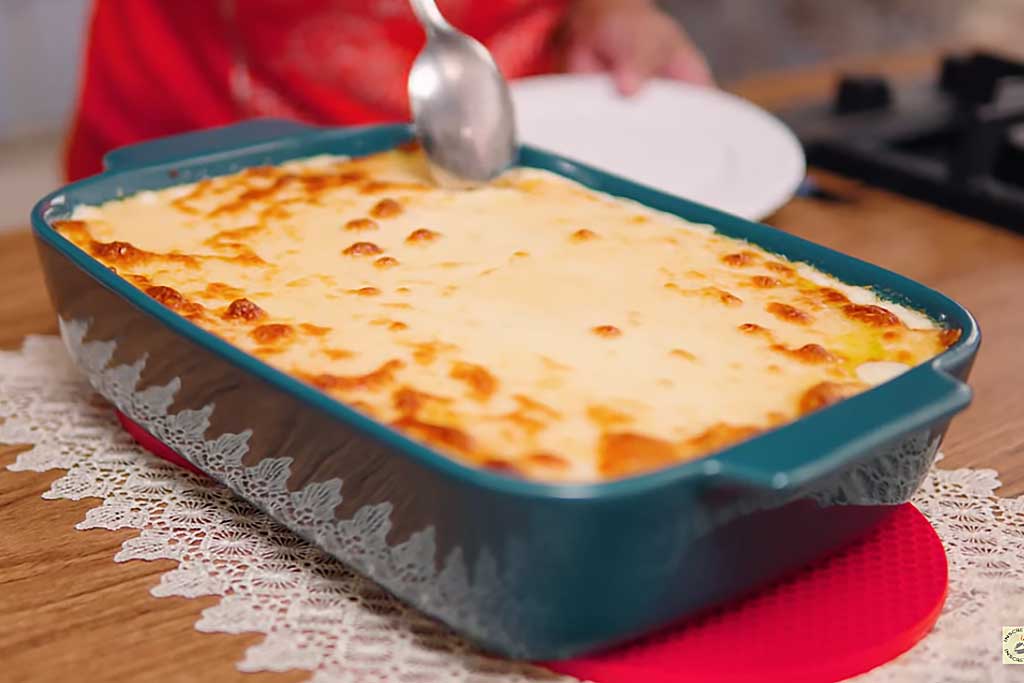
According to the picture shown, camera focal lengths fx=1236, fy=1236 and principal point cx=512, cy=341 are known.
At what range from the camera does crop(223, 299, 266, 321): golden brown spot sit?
78 centimetres

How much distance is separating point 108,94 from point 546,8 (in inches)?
22.0

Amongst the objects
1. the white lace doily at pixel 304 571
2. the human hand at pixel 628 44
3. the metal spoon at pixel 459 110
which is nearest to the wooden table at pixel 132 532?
the white lace doily at pixel 304 571

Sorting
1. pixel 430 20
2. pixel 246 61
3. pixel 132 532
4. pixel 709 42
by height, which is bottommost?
pixel 709 42

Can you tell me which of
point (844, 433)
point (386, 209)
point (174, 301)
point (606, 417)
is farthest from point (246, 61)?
point (844, 433)

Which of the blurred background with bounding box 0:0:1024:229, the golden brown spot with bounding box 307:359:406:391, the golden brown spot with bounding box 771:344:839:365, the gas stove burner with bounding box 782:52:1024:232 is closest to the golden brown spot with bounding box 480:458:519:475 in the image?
the golden brown spot with bounding box 307:359:406:391

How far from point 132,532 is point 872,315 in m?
0.49

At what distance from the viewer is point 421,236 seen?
0.92m

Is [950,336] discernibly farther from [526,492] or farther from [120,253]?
[120,253]

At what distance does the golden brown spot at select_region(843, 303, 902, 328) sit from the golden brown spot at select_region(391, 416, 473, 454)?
0.29m

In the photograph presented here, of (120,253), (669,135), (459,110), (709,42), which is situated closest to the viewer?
(120,253)

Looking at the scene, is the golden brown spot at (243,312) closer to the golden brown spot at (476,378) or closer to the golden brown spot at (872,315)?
the golden brown spot at (476,378)

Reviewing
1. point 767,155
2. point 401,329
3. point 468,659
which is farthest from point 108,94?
point 468,659

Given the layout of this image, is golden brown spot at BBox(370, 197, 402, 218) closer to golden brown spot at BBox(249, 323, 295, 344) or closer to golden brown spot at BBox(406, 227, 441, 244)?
golden brown spot at BBox(406, 227, 441, 244)

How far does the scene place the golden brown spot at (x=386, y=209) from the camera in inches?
37.8
